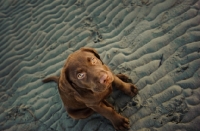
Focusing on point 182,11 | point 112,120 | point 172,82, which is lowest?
point 112,120

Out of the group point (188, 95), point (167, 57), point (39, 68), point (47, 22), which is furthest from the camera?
point (47, 22)

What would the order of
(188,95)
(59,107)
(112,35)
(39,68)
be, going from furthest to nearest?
Answer: 1. (39,68)
2. (112,35)
3. (59,107)
4. (188,95)

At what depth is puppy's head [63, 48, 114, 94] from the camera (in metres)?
2.49

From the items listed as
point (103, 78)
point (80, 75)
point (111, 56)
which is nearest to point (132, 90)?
point (111, 56)

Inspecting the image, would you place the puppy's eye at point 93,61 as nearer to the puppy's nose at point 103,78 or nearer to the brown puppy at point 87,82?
the brown puppy at point 87,82

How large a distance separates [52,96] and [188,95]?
2.61 m

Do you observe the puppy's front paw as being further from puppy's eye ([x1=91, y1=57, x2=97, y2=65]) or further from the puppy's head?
puppy's eye ([x1=91, y1=57, x2=97, y2=65])

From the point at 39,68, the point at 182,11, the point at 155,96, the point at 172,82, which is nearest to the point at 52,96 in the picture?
the point at 39,68

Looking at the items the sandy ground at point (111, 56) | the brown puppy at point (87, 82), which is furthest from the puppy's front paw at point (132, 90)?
the brown puppy at point (87, 82)

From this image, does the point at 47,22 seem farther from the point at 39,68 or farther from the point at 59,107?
the point at 59,107

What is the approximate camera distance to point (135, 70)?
3.47m

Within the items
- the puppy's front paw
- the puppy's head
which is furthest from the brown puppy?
the puppy's front paw

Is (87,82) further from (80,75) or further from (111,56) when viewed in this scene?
(111,56)

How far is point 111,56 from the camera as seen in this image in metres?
3.81
